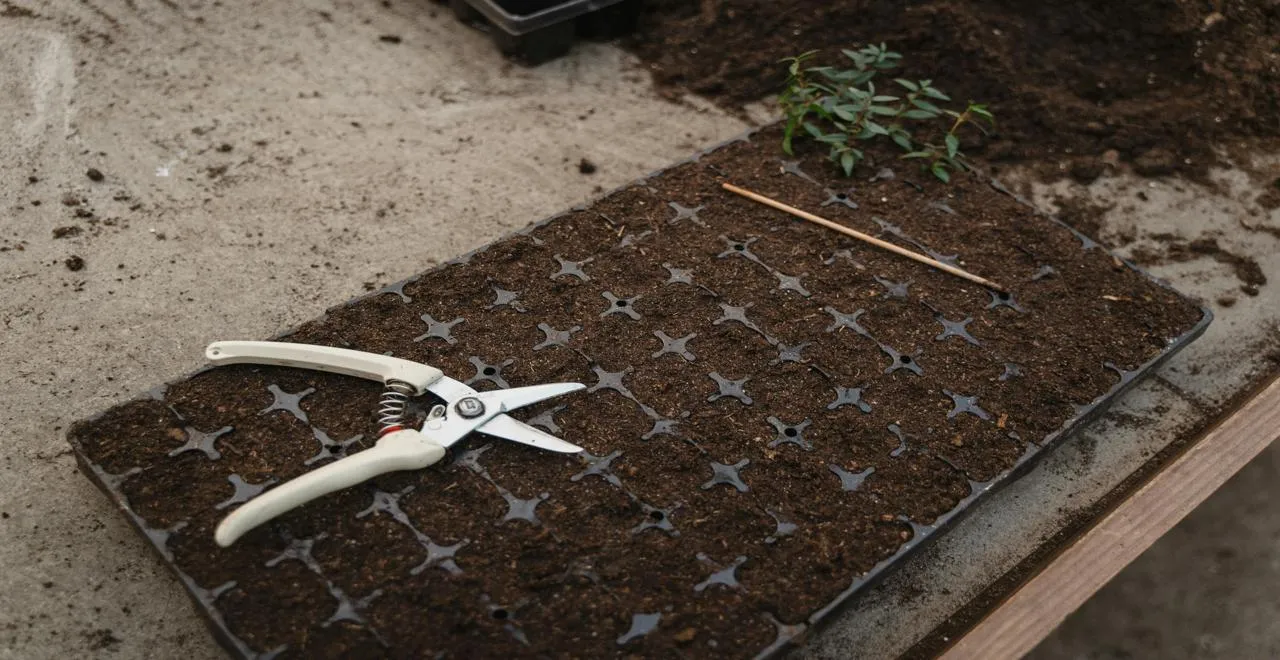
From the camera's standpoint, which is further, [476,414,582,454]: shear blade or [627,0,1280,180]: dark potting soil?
[627,0,1280,180]: dark potting soil

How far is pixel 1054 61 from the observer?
3.09 meters

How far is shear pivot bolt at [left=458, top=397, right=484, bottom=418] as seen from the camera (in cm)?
186

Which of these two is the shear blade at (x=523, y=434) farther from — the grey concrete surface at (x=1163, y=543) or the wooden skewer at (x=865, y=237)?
the wooden skewer at (x=865, y=237)

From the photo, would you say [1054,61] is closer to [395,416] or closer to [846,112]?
[846,112]

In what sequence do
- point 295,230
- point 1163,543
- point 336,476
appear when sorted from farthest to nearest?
point 295,230 < point 1163,543 < point 336,476

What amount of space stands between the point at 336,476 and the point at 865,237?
1.27 metres

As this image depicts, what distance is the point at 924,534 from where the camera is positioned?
184cm

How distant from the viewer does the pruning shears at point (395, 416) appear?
168cm

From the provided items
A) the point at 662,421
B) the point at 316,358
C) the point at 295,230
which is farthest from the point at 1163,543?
the point at 295,230

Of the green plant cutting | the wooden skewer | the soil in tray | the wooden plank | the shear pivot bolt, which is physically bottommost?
the wooden plank

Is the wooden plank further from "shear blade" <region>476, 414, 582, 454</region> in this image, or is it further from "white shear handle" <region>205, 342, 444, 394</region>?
"white shear handle" <region>205, 342, 444, 394</region>

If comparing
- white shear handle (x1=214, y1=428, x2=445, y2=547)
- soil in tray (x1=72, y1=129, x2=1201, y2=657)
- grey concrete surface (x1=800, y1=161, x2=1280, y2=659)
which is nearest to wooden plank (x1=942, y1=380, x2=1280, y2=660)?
grey concrete surface (x1=800, y1=161, x2=1280, y2=659)

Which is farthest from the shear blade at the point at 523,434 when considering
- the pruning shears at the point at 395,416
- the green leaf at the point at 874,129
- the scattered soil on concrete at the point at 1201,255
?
the scattered soil on concrete at the point at 1201,255

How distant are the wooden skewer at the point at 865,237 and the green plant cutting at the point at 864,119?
20 centimetres
